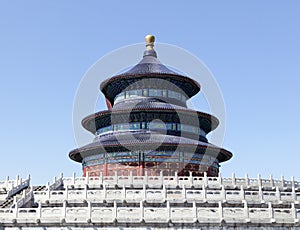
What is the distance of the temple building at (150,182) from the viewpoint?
26328 mm

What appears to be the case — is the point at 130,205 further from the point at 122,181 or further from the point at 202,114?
the point at 202,114

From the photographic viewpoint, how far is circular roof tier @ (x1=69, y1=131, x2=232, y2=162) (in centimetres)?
4878

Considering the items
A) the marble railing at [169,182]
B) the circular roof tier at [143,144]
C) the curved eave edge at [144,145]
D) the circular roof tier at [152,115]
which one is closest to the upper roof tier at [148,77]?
the circular roof tier at [152,115]

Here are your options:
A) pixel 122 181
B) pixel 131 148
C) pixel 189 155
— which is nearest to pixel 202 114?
pixel 189 155

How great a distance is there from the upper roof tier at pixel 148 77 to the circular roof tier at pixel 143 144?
7.69 m

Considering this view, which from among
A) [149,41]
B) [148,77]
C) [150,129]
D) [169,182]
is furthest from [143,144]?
[149,41]

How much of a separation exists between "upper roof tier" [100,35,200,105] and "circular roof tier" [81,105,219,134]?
4.57 m

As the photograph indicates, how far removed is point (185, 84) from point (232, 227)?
3460 cm

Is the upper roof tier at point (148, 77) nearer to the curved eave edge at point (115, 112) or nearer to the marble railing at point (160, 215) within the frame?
the curved eave edge at point (115, 112)

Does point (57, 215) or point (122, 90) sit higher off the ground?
point (122, 90)

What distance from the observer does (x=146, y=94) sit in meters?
56.5

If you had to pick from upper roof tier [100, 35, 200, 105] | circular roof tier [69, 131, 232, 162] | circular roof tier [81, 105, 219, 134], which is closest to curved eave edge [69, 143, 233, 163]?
circular roof tier [69, 131, 232, 162]

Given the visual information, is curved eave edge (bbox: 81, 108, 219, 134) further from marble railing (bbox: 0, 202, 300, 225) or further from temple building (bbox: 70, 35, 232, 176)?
marble railing (bbox: 0, 202, 300, 225)

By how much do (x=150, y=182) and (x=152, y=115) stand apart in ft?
62.1
